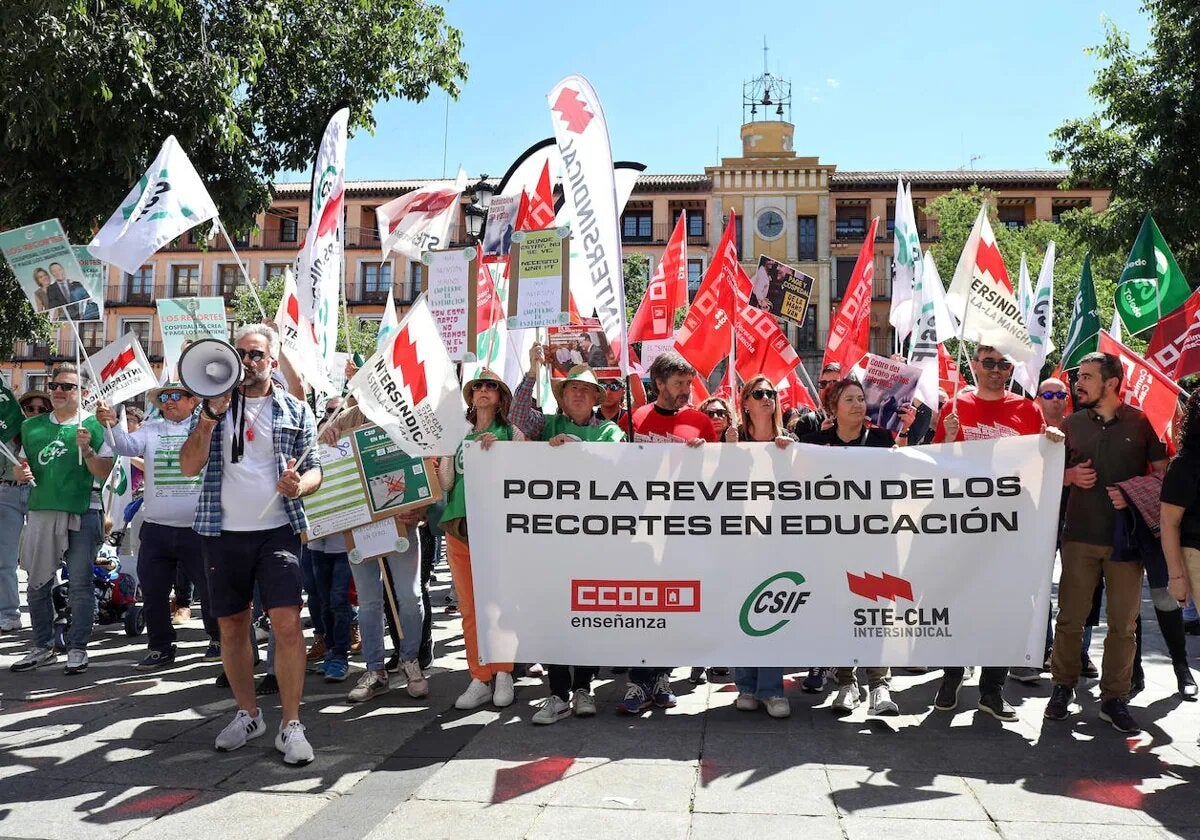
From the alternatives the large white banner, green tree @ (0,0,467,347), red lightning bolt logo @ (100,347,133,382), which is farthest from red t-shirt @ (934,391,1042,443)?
green tree @ (0,0,467,347)

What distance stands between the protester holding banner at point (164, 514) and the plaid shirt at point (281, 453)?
70.0 inches

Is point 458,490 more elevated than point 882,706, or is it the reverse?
point 458,490

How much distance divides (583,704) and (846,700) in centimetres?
136

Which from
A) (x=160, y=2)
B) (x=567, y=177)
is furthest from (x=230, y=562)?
(x=160, y=2)

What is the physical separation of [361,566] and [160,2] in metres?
6.90

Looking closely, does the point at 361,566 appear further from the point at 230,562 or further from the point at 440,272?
the point at 440,272

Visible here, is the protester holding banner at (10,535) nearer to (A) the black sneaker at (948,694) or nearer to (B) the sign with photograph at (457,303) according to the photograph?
(B) the sign with photograph at (457,303)

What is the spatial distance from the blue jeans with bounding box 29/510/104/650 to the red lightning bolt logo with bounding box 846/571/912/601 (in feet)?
16.1

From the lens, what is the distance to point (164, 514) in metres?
6.79

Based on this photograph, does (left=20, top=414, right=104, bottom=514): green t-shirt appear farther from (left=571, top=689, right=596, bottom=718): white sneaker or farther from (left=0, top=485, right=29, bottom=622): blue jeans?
(left=571, top=689, right=596, bottom=718): white sneaker

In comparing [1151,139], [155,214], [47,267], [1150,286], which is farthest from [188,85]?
[1151,139]

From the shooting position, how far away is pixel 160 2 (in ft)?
33.4

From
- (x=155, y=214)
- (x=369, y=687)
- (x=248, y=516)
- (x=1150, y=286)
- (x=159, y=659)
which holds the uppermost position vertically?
(x=155, y=214)

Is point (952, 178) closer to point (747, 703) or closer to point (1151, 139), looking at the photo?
point (1151, 139)
